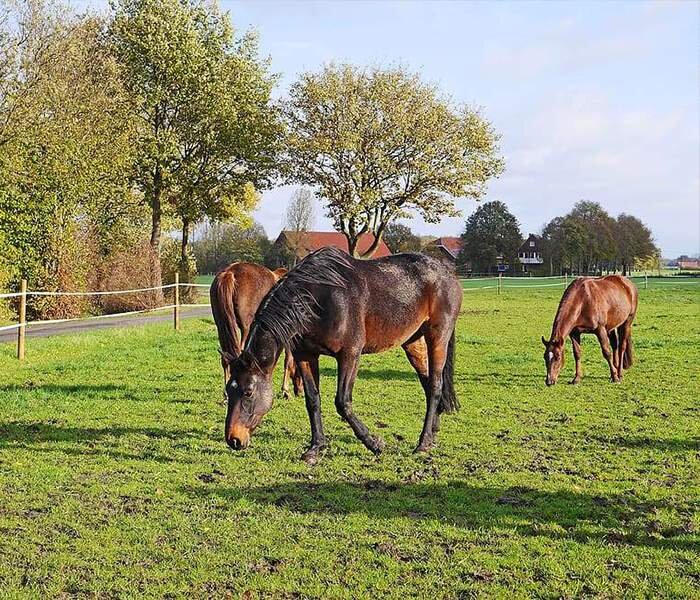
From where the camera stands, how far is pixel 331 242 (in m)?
79.8

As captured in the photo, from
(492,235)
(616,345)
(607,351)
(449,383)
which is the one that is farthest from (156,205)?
(492,235)

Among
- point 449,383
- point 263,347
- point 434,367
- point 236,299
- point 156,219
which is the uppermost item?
point 156,219

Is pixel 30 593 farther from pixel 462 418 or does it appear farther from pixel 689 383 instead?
pixel 689 383

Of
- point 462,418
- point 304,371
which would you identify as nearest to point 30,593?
point 304,371

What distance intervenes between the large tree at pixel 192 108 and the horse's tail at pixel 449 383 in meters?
23.6

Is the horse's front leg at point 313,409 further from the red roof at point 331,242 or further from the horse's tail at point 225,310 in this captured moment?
the red roof at point 331,242

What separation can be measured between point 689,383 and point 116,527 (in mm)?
8915

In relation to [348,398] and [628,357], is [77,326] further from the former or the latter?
[348,398]

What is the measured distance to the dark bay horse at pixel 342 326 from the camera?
5723 mm

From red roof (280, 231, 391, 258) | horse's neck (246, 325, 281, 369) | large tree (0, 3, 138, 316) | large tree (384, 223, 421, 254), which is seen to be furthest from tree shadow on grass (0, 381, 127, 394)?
large tree (384, 223, 421, 254)

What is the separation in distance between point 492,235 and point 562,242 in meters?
7.61

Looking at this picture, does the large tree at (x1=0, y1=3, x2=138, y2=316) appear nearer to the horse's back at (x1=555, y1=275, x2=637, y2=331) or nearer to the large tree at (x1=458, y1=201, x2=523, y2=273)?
the horse's back at (x1=555, y1=275, x2=637, y2=331)

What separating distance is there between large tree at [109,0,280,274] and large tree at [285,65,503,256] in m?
2.32

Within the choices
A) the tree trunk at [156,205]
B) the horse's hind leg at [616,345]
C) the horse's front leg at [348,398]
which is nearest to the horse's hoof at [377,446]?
the horse's front leg at [348,398]
